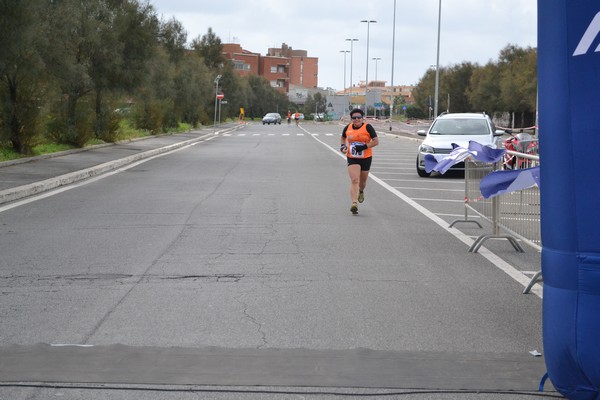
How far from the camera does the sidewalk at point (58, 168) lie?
58.1 feet

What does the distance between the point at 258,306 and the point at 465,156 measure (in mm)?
5018

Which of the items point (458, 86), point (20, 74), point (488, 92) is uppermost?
point (458, 86)

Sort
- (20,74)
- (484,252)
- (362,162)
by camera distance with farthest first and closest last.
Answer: (20,74), (362,162), (484,252)

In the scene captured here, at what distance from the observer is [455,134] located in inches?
988

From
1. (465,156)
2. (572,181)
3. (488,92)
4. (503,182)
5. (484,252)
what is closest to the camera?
(572,181)

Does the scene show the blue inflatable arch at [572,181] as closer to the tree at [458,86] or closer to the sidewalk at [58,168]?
the sidewalk at [58,168]

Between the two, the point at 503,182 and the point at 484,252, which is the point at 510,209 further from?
the point at 503,182

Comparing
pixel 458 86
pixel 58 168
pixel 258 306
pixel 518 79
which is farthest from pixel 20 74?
pixel 458 86

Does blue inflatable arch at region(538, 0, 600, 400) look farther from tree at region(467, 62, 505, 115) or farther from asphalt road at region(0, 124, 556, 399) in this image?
tree at region(467, 62, 505, 115)

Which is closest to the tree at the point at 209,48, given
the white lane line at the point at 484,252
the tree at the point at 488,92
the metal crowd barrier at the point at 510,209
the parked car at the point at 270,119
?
the parked car at the point at 270,119

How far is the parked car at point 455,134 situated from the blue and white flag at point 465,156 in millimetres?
11532

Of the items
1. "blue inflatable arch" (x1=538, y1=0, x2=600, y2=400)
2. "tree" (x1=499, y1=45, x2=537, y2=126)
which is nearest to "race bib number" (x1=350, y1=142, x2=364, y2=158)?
"blue inflatable arch" (x1=538, y1=0, x2=600, y2=400)

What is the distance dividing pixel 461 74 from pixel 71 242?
102430mm

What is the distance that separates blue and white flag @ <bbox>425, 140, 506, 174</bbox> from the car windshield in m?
13.2
